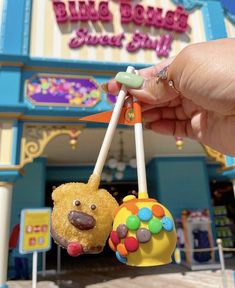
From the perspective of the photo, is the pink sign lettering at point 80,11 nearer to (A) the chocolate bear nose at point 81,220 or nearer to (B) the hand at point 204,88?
(B) the hand at point 204,88

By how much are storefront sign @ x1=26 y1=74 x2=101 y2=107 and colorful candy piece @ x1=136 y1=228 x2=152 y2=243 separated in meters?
4.51

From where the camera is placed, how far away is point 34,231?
5.45 metres

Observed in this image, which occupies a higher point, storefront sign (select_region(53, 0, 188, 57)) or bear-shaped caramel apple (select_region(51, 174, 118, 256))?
storefront sign (select_region(53, 0, 188, 57))

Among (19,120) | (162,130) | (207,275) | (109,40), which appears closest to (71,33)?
(109,40)

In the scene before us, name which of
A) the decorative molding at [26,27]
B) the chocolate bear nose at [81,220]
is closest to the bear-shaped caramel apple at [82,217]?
the chocolate bear nose at [81,220]

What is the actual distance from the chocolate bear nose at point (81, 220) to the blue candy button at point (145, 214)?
191 mm

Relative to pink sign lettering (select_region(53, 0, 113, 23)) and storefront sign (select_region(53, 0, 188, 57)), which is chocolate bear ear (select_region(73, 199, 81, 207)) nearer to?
storefront sign (select_region(53, 0, 188, 57))

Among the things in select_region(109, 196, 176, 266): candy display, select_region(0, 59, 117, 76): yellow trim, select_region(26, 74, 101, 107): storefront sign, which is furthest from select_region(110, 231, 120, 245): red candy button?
select_region(0, 59, 117, 76): yellow trim

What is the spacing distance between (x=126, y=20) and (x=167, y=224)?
19.7 feet

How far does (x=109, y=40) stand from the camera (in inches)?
238

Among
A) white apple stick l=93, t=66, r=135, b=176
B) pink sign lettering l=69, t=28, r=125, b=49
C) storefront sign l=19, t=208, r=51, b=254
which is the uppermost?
pink sign lettering l=69, t=28, r=125, b=49

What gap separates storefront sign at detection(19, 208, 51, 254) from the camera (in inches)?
207

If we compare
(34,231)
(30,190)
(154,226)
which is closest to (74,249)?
(154,226)

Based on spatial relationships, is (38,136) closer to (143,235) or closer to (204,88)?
(204,88)
